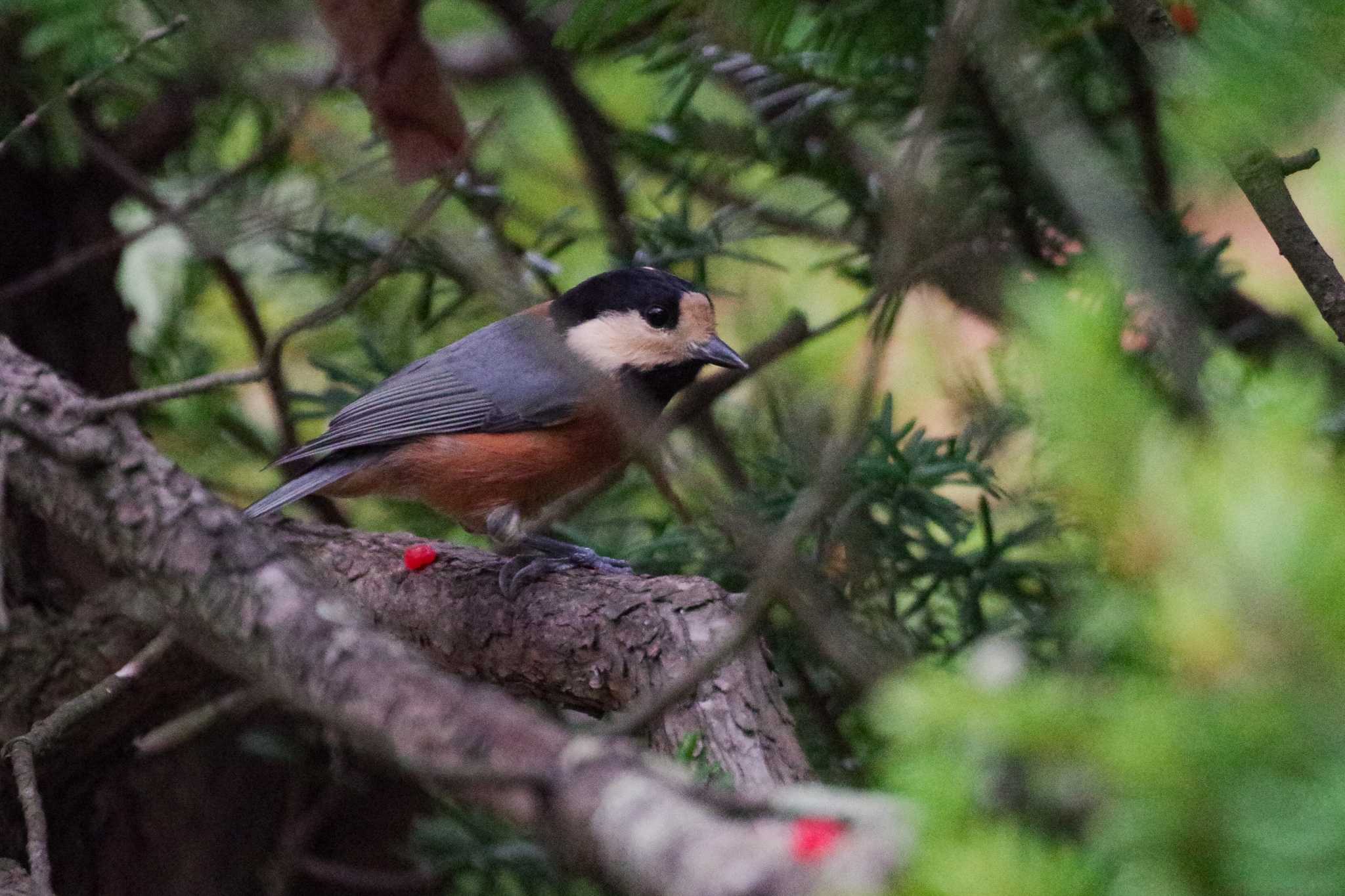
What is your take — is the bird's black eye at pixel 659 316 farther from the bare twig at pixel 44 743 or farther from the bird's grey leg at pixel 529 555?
the bare twig at pixel 44 743

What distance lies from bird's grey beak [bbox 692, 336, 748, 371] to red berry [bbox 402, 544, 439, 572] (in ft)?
2.51

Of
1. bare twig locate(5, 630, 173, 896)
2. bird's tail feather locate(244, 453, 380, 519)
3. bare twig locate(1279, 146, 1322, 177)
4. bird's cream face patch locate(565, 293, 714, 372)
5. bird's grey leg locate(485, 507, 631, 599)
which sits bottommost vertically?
bird's grey leg locate(485, 507, 631, 599)

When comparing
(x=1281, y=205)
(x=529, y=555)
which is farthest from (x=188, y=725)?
(x=1281, y=205)

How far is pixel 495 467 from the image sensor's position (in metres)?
2.73

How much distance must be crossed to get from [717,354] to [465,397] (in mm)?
587

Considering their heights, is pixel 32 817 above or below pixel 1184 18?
above

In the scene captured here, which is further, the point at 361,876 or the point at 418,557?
the point at 361,876

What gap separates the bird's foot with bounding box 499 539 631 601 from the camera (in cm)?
211

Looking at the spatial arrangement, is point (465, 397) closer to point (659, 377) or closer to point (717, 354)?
point (659, 377)

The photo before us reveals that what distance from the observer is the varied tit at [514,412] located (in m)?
2.69

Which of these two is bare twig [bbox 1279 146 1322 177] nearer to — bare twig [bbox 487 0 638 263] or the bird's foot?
the bird's foot

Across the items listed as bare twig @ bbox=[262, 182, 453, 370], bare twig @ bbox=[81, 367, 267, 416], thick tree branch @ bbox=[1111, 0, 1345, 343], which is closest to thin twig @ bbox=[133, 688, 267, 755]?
bare twig @ bbox=[81, 367, 267, 416]

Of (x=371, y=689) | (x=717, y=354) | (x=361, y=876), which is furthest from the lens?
(x=717, y=354)

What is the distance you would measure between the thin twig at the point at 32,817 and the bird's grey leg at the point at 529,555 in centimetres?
74
